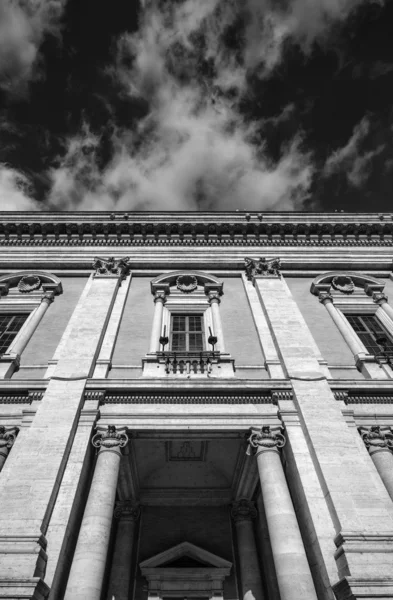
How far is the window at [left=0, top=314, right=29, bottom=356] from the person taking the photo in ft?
41.8

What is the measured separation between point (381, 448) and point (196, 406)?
4.64 meters

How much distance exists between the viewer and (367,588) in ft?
21.8

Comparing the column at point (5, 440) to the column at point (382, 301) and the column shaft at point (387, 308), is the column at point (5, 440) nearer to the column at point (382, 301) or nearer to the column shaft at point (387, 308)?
the column shaft at point (387, 308)

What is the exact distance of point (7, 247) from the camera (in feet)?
53.9

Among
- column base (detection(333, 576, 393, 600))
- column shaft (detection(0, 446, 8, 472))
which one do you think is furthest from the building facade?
column shaft (detection(0, 446, 8, 472))

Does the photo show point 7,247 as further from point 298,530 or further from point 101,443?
point 298,530

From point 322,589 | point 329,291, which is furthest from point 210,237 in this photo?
point 322,589

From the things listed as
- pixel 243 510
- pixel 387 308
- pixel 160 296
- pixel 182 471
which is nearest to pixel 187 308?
pixel 160 296

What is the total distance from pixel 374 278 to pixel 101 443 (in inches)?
465

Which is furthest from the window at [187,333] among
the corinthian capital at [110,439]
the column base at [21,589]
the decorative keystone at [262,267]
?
the column base at [21,589]

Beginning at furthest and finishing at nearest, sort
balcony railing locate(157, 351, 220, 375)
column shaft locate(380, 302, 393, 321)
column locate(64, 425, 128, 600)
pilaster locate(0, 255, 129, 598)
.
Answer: column shaft locate(380, 302, 393, 321)
balcony railing locate(157, 351, 220, 375)
column locate(64, 425, 128, 600)
pilaster locate(0, 255, 129, 598)

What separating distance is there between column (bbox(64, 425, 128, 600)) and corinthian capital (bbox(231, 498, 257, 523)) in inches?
183

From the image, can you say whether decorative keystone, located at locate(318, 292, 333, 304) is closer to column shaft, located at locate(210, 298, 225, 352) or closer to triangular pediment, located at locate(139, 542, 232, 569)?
column shaft, located at locate(210, 298, 225, 352)

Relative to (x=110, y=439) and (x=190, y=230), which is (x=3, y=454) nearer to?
(x=110, y=439)
